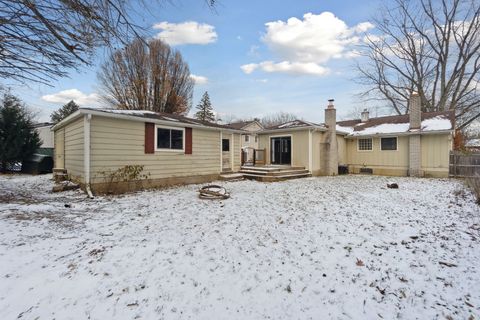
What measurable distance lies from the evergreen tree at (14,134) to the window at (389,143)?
21984 mm

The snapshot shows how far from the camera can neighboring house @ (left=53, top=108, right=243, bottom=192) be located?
306 inches

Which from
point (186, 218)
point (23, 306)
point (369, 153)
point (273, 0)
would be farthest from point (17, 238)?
point (369, 153)

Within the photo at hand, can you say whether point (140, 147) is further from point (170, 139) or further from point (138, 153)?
point (170, 139)

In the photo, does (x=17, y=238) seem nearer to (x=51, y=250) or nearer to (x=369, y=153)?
(x=51, y=250)

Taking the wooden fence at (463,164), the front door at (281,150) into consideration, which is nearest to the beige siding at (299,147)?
the front door at (281,150)

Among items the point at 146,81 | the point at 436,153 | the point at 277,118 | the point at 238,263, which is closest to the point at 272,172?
the point at 238,263

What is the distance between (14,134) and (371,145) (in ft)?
72.6

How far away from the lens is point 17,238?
3.73 meters

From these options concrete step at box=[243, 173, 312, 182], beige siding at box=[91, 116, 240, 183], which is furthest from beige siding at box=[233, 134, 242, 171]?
beige siding at box=[91, 116, 240, 183]

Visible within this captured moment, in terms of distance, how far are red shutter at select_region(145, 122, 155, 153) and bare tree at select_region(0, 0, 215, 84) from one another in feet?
13.3

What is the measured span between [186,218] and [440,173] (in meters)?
14.3

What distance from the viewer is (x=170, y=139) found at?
386 inches

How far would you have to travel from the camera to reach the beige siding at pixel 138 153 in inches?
308

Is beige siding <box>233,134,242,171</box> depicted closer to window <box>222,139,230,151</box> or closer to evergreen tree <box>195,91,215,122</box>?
window <box>222,139,230,151</box>
